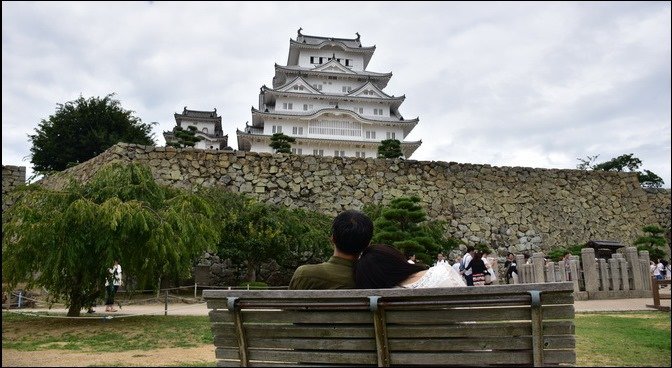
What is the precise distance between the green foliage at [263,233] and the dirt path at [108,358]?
6667 mm

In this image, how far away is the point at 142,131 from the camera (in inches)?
1185

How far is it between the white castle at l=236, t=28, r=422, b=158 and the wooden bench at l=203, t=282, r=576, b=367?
29974 mm

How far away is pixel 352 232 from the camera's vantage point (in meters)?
2.86

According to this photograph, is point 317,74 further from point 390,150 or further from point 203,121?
point 390,150

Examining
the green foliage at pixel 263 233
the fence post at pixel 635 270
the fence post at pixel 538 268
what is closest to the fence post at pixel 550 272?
the fence post at pixel 538 268

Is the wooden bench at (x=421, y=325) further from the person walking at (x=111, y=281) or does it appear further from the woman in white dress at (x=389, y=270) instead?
the person walking at (x=111, y=281)

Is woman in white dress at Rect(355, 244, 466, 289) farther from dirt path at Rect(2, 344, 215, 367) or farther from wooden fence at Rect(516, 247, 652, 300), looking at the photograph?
wooden fence at Rect(516, 247, 652, 300)

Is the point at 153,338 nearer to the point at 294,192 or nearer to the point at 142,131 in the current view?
the point at 294,192

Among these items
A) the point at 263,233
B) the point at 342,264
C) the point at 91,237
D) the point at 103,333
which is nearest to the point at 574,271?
the point at 263,233

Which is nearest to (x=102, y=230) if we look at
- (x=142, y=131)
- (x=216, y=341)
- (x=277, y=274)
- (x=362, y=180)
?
(x=216, y=341)

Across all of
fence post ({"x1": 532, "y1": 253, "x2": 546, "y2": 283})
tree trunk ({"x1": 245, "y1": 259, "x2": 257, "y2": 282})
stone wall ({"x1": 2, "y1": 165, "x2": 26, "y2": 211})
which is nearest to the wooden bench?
fence post ({"x1": 532, "y1": 253, "x2": 546, "y2": 283})

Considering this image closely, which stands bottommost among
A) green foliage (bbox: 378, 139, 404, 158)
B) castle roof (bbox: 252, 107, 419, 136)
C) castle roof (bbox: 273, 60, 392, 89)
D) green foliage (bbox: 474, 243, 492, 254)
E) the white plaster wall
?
green foliage (bbox: 474, 243, 492, 254)

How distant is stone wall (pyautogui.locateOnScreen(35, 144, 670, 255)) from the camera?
1505cm

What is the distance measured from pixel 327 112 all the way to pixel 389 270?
105 ft
